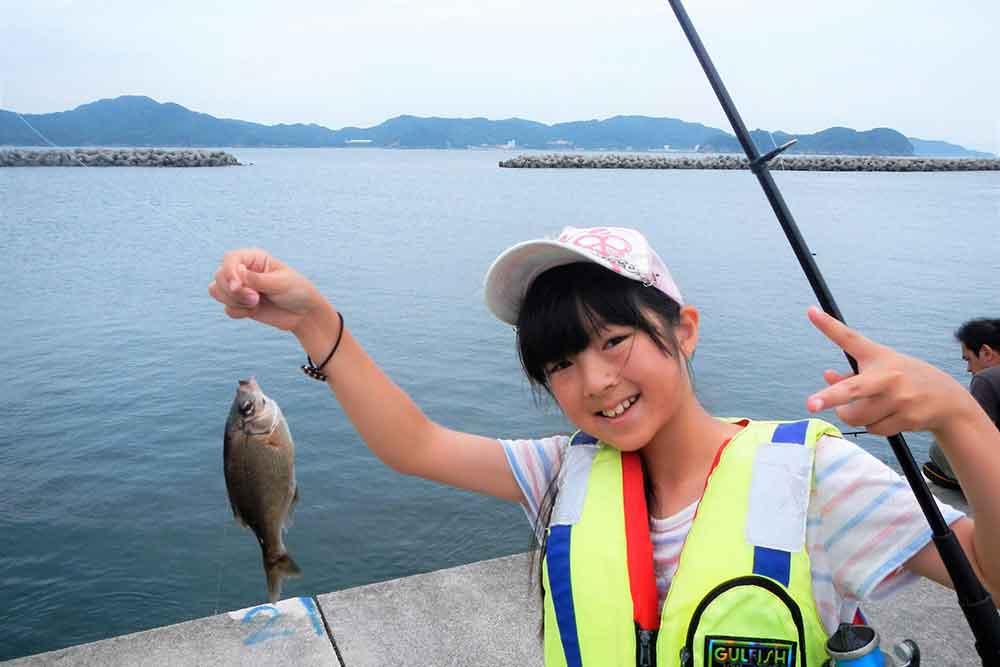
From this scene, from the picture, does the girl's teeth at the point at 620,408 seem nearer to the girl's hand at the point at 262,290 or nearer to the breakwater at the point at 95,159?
the girl's hand at the point at 262,290

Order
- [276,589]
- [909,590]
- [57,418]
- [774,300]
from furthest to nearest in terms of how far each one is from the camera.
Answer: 1. [774,300]
2. [57,418]
3. [909,590]
4. [276,589]

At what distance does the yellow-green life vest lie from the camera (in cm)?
147

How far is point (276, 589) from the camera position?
94.1 inches

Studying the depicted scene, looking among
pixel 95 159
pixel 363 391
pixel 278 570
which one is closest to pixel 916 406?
pixel 363 391

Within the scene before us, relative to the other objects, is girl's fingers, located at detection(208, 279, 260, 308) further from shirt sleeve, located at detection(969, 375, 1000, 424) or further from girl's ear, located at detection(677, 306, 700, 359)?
shirt sleeve, located at detection(969, 375, 1000, 424)

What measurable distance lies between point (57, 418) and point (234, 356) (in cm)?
260

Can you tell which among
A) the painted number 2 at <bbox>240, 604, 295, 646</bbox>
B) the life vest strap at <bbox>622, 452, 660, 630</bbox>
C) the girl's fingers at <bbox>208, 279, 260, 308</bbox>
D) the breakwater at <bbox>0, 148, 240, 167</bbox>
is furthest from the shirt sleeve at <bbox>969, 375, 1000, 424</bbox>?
the breakwater at <bbox>0, 148, 240, 167</bbox>

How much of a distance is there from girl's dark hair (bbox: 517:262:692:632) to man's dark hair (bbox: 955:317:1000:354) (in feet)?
14.5

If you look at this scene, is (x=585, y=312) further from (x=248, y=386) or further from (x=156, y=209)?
(x=156, y=209)

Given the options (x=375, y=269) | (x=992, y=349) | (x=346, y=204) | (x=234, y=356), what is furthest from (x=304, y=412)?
(x=346, y=204)

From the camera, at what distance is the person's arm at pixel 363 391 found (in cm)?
163

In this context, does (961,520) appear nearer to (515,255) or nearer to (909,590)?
(515,255)

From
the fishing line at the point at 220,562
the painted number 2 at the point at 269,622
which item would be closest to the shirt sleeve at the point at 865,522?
the painted number 2 at the point at 269,622

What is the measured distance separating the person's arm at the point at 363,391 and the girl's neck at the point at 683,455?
1.20ft
